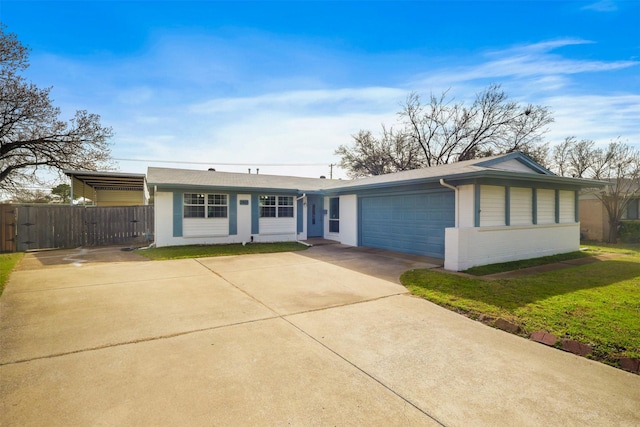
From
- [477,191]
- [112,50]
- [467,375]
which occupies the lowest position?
[467,375]

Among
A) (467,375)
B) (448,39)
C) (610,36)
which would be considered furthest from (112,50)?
(610,36)

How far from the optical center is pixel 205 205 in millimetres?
13039

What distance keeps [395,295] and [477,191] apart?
4.54 meters

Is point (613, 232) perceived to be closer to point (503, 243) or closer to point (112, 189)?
point (503, 243)

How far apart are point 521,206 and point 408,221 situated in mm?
3630

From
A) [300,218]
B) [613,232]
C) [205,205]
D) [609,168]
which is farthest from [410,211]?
[609,168]

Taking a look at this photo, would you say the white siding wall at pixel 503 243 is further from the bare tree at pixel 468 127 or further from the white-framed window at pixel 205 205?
the bare tree at pixel 468 127

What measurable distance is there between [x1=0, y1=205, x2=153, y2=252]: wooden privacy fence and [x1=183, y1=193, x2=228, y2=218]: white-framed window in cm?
358

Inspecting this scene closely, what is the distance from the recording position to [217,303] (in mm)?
5320

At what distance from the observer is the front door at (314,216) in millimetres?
16250

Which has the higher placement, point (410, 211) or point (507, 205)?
point (507, 205)

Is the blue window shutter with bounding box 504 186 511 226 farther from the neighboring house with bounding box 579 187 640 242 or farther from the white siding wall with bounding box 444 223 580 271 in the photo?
the neighboring house with bounding box 579 187 640 242

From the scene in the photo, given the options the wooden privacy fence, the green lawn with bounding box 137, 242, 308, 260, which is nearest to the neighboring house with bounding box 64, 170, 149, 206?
the wooden privacy fence

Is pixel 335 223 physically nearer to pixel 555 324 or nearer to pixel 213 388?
pixel 555 324
